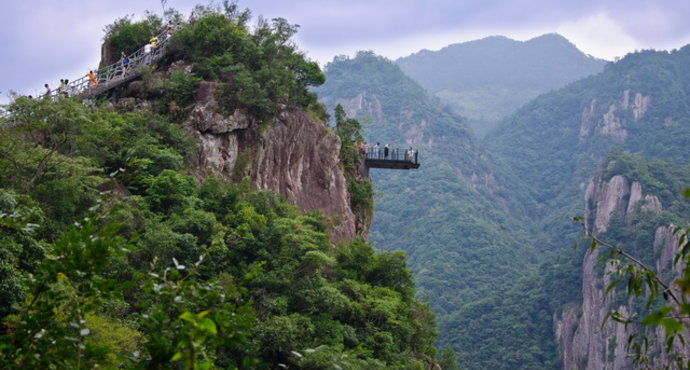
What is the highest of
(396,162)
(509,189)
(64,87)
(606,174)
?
(64,87)

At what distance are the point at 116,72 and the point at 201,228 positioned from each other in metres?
10.8

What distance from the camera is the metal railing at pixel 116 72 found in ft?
90.2

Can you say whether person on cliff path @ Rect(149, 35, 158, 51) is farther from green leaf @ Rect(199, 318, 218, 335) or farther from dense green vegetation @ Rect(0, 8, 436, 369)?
green leaf @ Rect(199, 318, 218, 335)

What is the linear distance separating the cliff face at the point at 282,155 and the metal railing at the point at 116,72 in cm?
296

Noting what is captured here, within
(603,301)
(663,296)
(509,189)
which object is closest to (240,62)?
(663,296)

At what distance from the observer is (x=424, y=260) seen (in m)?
109

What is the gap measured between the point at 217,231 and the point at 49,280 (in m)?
16.9

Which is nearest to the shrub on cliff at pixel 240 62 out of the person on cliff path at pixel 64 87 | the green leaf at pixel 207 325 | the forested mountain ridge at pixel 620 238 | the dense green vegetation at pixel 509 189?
the person on cliff path at pixel 64 87

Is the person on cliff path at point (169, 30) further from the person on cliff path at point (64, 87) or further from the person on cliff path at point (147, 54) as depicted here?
the person on cliff path at point (64, 87)

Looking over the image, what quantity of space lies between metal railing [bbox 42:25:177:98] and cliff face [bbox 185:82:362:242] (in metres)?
2.96

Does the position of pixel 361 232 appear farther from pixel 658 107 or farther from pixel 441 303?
pixel 658 107

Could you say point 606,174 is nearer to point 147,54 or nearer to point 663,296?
point 147,54

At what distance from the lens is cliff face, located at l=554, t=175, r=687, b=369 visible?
78125 millimetres

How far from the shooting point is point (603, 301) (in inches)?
3263
